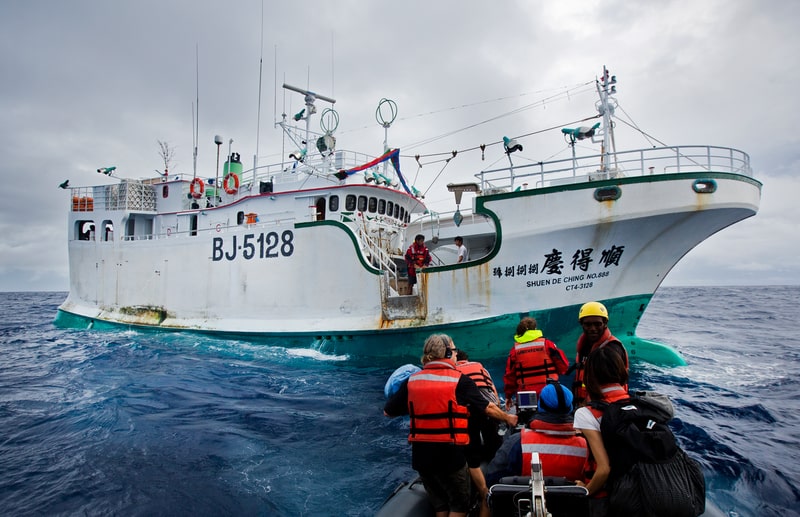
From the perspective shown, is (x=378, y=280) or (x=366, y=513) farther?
(x=378, y=280)

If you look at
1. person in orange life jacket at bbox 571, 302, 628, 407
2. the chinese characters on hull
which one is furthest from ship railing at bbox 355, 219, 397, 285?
person in orange life jacket at bbox 571, 302, 628, 407

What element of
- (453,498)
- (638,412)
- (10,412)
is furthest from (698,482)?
(10,412)

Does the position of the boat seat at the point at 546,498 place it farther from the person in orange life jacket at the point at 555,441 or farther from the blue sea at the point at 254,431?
the blue sea at the point at 254,431

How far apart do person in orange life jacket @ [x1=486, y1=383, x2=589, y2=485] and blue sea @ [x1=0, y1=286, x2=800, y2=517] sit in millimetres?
2002

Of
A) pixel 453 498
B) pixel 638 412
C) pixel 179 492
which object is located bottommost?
pixel 179 492

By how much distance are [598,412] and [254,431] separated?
5.07 metres

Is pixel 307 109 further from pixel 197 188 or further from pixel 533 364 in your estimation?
pixel 533 364

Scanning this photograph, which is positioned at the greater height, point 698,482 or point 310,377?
point 698,482

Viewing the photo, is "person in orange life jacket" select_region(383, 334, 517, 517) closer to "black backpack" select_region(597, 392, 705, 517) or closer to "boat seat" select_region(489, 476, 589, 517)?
"boat seat" select_region(489, 476, 589, 517)

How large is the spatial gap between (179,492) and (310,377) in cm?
475

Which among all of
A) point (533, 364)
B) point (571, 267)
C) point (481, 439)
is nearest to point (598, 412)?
point (481, 439)

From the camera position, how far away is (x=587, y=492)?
255cm

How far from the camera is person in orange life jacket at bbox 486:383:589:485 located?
116 inches

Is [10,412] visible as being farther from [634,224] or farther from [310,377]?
[634,224]
